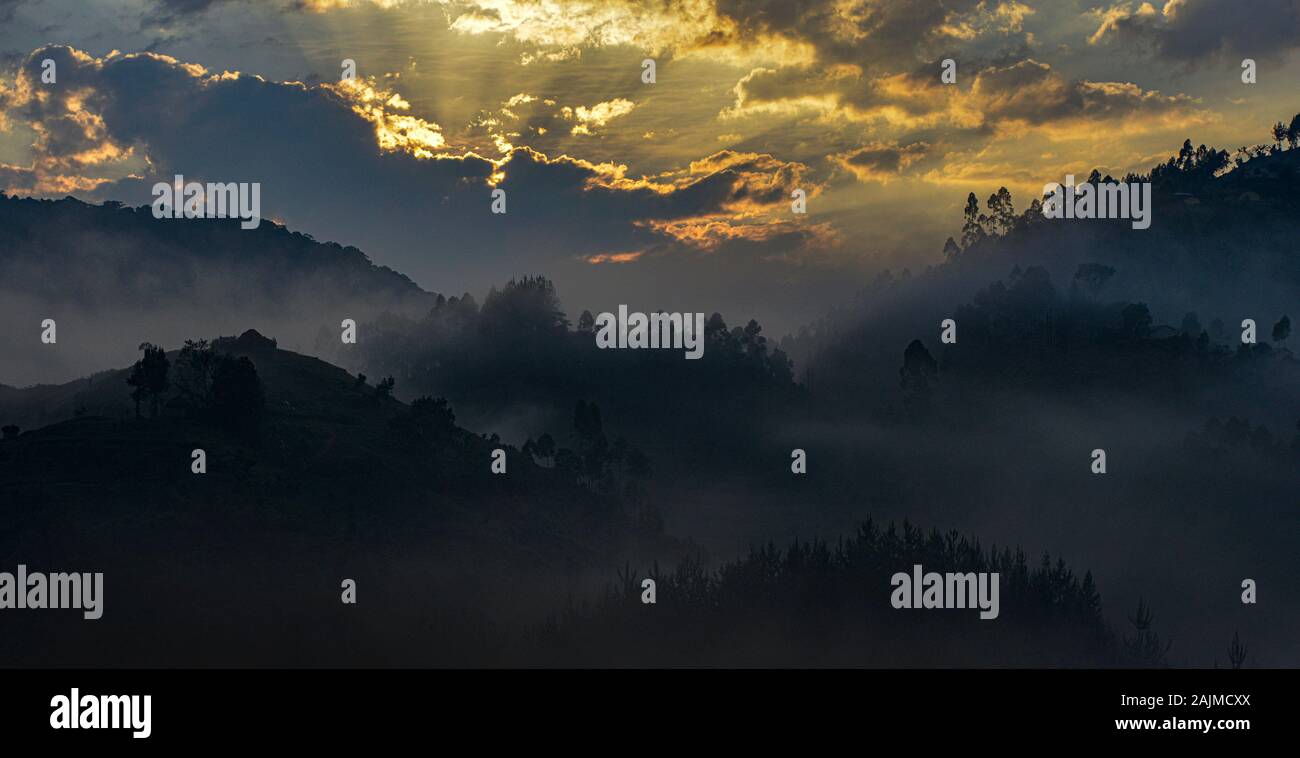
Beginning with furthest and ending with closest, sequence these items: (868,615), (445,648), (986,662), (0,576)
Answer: (0,576) < (445,648) < (868,615) < (986,662)

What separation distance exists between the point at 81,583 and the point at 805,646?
124721mm

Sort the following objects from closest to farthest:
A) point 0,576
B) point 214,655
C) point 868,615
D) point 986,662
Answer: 1. point 986,662
2. point 868,615
3. point 214,655
4. point 0,576

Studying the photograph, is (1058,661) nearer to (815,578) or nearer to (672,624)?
(815,578)
